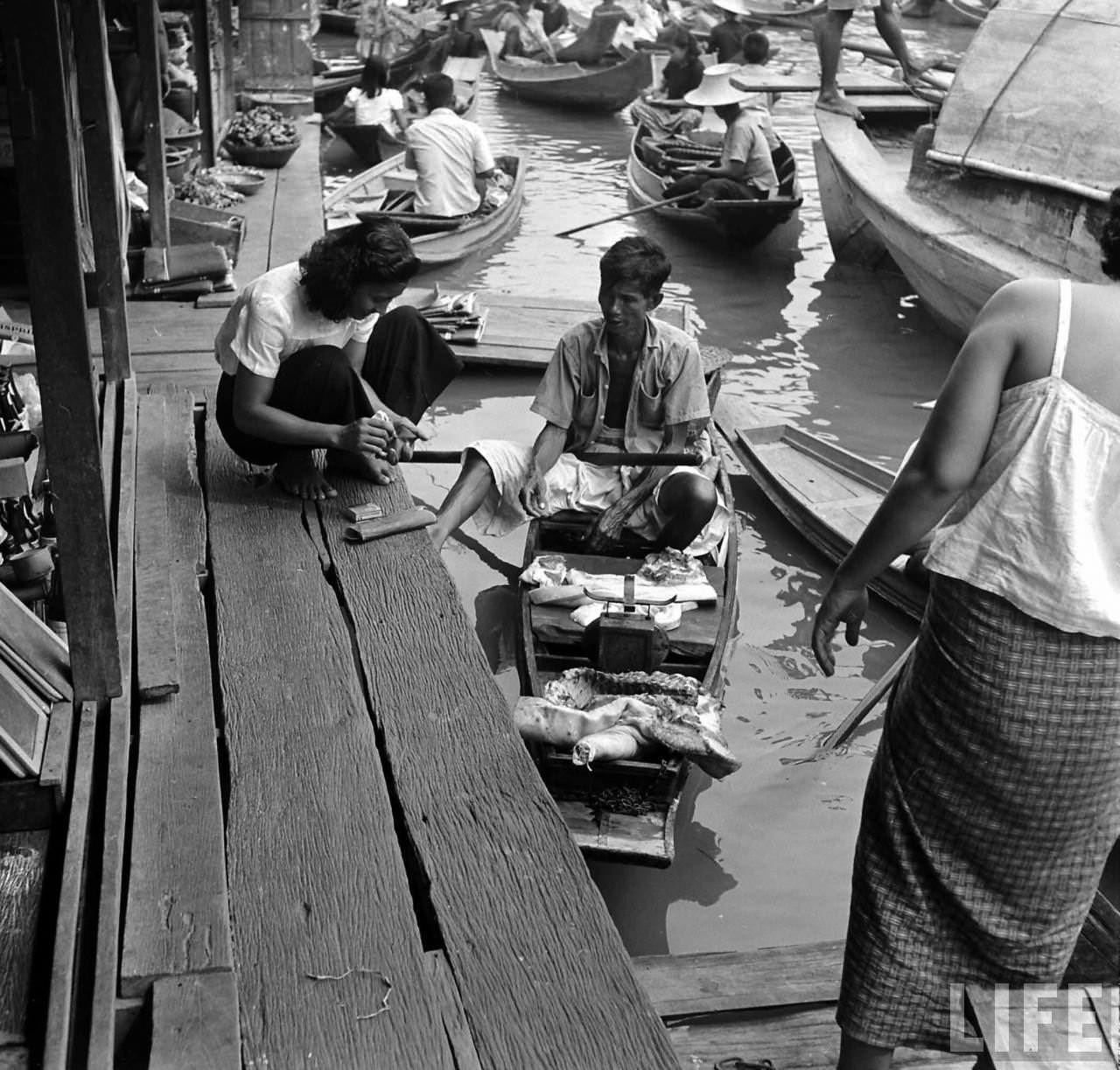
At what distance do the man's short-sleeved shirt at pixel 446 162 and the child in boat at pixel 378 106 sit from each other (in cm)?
340

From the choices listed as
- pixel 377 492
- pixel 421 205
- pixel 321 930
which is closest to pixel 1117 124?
pixel 421 205

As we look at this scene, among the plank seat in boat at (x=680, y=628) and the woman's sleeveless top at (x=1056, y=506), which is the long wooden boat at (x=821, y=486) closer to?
the plank seat in boat at (x=680, y=628)

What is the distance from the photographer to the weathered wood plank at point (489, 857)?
204 centimetres

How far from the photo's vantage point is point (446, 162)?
9062 mm

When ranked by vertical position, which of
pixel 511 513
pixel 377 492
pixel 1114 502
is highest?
pixel 1114 502

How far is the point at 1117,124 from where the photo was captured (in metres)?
7.29

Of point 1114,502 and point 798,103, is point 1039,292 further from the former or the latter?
point 798,103

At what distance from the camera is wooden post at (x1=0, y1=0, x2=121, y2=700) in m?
2.22

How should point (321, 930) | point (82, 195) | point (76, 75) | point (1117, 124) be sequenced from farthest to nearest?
1. point (1117, 124)
2. point (82, 195)
3. point (76, 75)
4. point (321, 930)

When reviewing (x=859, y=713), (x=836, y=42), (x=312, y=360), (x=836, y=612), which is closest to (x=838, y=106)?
(x=836, y=42)

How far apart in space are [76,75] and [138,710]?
263 centimetres

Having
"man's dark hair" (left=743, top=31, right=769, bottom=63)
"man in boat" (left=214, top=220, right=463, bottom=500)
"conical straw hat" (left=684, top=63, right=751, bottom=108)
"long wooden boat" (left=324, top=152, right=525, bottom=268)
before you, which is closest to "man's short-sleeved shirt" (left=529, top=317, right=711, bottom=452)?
"man in boat" (left=214, top=220, right=463, bottom=500)

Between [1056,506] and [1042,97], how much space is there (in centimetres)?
679

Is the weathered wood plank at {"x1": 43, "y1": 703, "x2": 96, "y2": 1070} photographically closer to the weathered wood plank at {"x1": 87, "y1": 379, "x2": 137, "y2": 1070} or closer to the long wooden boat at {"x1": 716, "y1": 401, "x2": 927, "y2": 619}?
the weathered wood plank at {"x1": 87, "y1": 379, "x2": 137, "y2": 1070}
